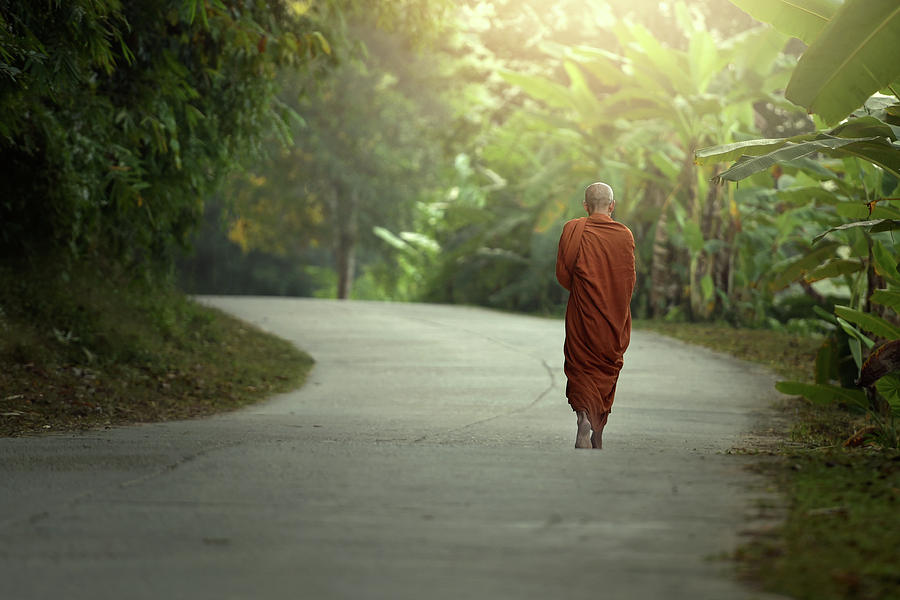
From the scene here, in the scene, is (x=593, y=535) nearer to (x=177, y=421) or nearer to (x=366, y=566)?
(x=366, y=566)

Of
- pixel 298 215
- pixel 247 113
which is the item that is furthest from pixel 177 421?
pixel 298 215

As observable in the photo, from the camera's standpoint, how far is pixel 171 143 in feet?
37.7

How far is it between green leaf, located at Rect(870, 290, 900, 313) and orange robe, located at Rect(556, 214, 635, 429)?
62.7 inches

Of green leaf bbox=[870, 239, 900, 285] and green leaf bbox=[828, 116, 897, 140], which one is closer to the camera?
green leaf bbox=[828, 116, 897, 140]

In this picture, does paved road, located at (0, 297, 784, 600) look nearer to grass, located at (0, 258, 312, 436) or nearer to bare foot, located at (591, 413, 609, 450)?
bare foot, located at (591, 413, 609, 450)

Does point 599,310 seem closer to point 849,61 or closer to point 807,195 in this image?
point 849,61

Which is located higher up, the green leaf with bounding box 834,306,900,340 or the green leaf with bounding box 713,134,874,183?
the green leaf with bounding box 713,134,874,183

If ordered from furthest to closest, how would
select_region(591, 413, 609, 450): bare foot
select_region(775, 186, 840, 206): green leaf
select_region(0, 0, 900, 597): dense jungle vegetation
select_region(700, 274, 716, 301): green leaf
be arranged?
select_region(700, 274, 716, 301): green leaf < select_region(775, 186, 840, 206): green leaf < select_region(0, 0, 900, 597): dense jungle vegetation < select_region(591, 413, 609, 450): bare foot

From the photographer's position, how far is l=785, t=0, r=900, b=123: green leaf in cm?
721

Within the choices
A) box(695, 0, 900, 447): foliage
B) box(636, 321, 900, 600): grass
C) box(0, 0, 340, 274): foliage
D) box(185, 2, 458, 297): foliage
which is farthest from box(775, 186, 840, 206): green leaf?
box(185, 2, 458, 297): foliage

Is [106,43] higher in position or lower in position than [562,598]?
higher

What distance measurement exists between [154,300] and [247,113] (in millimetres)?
3074

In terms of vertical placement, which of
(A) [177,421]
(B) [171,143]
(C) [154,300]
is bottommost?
(A) [177,421]

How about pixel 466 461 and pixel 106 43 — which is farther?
pixel 106 43
